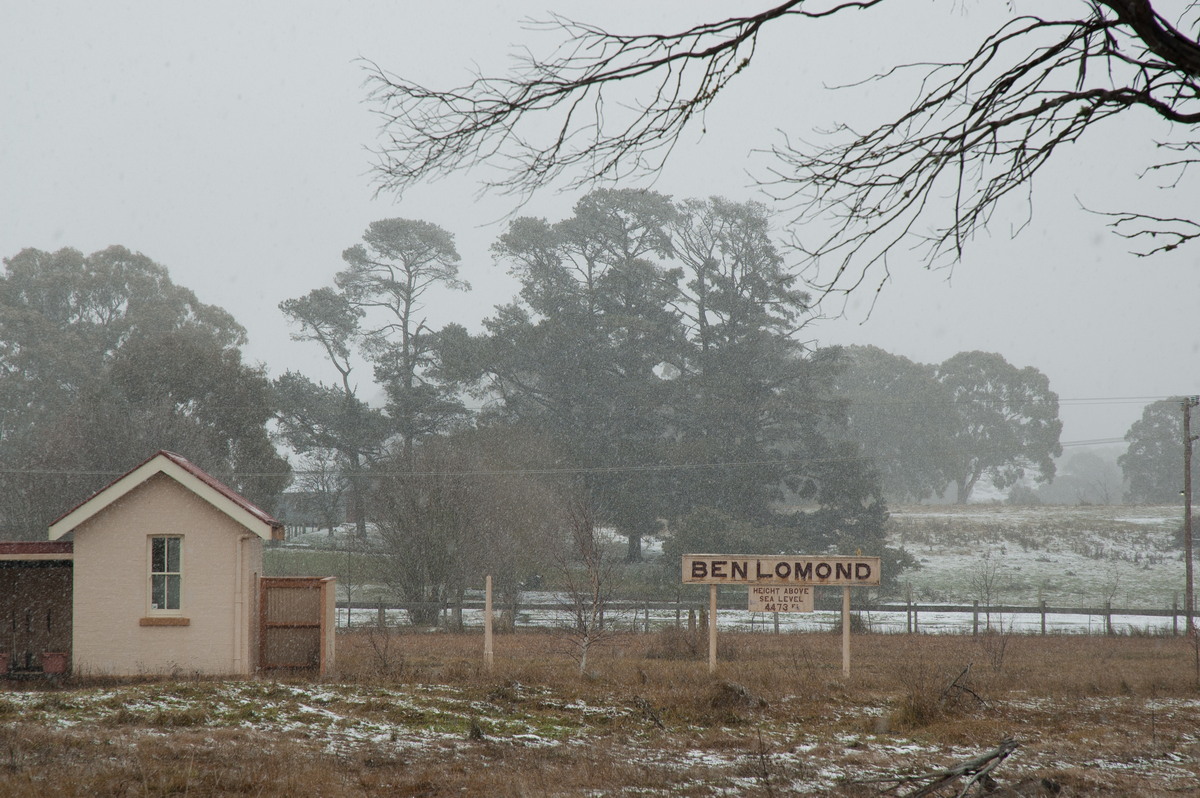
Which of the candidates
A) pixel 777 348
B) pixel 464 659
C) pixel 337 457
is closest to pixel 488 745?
pixel 464 659

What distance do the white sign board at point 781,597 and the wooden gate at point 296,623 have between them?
824 cm

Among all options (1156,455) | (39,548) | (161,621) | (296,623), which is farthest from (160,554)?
(1156,455)

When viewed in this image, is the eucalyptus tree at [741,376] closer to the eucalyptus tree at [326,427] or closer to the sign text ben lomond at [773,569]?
the eucalyptus tree at [326,427]

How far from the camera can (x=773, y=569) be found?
18.7 m

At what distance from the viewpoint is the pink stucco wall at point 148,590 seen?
16.4 m

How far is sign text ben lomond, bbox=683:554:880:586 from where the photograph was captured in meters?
18.3

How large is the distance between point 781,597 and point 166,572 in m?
11.5

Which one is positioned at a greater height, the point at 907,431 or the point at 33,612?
the point at 907,431

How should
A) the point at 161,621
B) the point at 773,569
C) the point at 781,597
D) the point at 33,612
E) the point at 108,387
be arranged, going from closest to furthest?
the point at 161,621 → the point at 33,612 → the point at 773,569 → the point at 781,597 → the point at 108,387

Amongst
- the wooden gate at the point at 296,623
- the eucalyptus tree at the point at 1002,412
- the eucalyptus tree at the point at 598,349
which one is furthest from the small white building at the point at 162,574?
the eucalyptus tree at the point at 1002,412

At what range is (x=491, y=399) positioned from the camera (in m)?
58.3

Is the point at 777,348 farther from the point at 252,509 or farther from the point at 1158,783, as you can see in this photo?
the point at 1158,783

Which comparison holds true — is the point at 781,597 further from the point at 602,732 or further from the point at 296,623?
the point at 296,623

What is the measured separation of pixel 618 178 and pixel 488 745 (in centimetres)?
693
